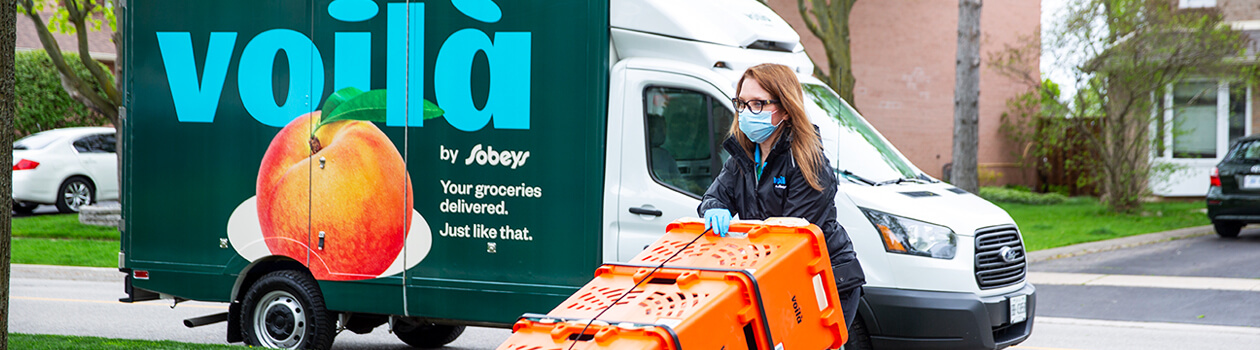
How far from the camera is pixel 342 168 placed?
21.5 ft

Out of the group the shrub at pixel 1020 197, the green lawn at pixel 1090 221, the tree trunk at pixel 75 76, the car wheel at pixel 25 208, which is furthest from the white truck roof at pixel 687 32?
the shrub at pixel 1020 197

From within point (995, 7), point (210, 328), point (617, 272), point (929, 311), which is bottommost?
point (210, 328)

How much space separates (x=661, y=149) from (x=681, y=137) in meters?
0.13

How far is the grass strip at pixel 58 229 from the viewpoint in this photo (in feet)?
48.9

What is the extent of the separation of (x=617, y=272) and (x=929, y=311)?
2.58m

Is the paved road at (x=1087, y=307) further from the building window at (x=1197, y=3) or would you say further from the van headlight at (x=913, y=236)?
the building window at (x=1197, y=3)

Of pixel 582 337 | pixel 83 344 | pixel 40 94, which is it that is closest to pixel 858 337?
pixel 582 337

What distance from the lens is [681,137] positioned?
20.2 feet

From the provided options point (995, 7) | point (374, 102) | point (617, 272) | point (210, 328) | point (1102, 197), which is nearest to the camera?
point (617, 272)

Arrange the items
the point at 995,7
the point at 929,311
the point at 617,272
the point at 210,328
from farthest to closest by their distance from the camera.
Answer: the point at 995,7 → the point at 210,328 → the point at 929,311 → the point at 617,272

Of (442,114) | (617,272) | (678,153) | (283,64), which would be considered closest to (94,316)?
(283,64)

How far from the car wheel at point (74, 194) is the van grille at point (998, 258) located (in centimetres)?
1675

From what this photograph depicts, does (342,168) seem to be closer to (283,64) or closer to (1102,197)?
(283,64)

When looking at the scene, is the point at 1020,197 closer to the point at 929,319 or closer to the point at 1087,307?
the point at 1087,307
